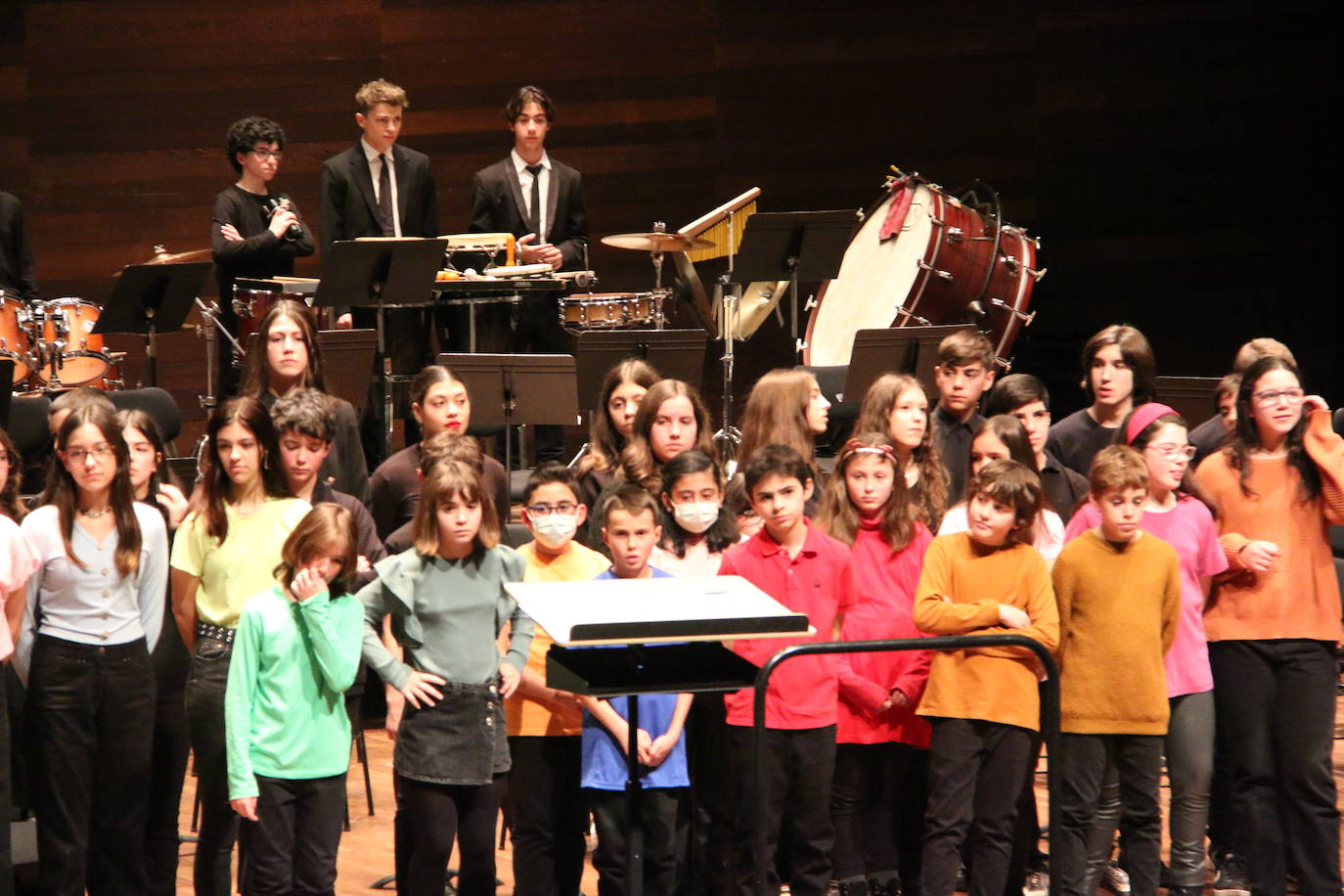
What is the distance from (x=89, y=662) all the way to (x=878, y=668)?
209 cm

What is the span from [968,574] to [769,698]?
61cm

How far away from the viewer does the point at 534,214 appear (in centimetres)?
849

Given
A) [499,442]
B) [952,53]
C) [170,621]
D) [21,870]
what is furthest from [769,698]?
[952,53]

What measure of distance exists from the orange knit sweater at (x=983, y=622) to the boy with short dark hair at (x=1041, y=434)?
97 centimetres

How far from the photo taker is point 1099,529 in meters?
4.52

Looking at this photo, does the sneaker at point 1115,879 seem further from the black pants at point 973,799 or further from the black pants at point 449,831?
the black pants at point 449,831

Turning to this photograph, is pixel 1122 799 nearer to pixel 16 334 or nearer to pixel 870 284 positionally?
pixel 870 284

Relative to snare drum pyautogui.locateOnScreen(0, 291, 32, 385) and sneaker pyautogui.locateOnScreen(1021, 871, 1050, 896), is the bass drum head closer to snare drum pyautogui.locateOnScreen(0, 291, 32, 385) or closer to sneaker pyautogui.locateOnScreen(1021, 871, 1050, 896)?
sneaker pyautogui.locateOnScreen(1021, 871, 1050, 896)

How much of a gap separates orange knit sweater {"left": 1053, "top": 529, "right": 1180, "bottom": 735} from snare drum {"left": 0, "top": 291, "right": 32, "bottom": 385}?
A: 529 centimetres

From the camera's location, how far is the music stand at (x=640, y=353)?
6590mm

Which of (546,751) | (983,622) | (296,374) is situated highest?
(296,374)

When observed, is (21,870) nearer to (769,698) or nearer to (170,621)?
(170,621)

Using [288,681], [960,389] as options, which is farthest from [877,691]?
[288,681]

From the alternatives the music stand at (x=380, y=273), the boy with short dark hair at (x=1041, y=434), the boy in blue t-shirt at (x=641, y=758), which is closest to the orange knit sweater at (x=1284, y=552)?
the boy with short dark hair at (x=1041, y=434)
